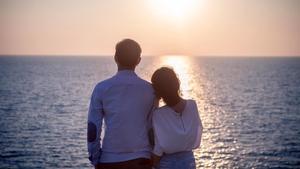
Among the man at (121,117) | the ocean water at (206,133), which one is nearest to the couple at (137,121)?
the man at (121,117)

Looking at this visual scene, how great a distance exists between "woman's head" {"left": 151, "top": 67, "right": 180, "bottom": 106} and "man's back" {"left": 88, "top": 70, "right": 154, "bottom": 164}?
0.65 ft

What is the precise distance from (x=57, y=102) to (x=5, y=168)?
4488 cm

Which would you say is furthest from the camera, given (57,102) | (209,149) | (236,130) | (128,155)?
(57,102)

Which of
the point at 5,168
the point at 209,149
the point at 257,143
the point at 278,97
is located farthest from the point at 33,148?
the point at 278,97

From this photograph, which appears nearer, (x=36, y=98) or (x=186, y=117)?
(x=186, y=117)

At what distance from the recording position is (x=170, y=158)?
4918 mm

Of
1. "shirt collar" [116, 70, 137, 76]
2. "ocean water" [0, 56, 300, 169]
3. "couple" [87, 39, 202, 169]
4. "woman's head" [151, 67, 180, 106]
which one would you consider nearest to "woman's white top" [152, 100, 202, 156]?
"couple" [87, 39, 202, 169]

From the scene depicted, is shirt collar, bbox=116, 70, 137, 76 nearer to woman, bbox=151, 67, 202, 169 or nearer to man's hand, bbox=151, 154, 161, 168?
woman, bbox=151, 67, 202, 169

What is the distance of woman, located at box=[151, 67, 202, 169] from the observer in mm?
4812

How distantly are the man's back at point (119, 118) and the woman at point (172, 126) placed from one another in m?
0.19

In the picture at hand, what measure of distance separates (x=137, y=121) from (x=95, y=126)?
0.44 meters

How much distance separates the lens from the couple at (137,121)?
185 inches

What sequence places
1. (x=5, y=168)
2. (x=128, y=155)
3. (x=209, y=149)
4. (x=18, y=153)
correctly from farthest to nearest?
1. (x=209, y=149)
2. (x=18, y=153)
3. (x=5, y=168)
4. (x=128, y=155)

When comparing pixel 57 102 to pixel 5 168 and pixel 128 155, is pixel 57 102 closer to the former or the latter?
pixel 5 168
